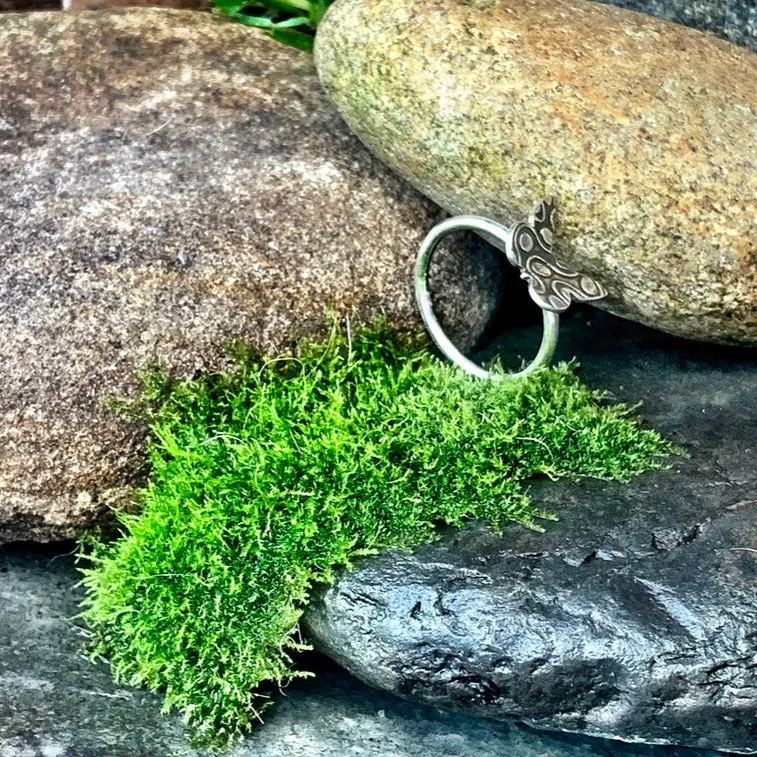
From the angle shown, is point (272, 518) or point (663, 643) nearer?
point (663, 643)

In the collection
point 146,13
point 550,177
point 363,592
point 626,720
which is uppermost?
point 146,13

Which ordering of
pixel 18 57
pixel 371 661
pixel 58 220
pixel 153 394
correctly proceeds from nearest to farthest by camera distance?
pixel 371 661, pixel 153 394, pixel 58 220, pixel 18 57

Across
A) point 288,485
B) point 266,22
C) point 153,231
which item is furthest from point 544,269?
point 266,22

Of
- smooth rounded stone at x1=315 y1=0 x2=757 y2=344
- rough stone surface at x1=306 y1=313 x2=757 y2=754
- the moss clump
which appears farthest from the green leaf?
rough stone surface at x1=306 y1=313 x2=757 y2=754

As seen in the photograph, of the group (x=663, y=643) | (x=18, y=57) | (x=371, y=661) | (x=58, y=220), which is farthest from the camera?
(x=18, y=57)

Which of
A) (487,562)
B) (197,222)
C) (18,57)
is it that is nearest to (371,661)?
(487,562)

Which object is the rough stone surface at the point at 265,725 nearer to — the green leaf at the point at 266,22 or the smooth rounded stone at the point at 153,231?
the smooth rounded stone at the point at 153,231

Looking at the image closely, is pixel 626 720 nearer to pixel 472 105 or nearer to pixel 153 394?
pixel 153 394

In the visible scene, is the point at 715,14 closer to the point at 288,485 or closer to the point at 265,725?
the point at 288,485
